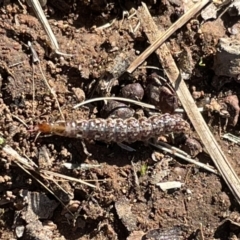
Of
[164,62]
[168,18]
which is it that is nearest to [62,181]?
[164,62]

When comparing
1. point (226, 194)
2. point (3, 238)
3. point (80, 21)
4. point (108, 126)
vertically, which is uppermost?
point (80, 21)

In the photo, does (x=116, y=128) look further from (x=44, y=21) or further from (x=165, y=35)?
(x=44, y=21)

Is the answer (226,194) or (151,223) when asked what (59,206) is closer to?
(151,223)

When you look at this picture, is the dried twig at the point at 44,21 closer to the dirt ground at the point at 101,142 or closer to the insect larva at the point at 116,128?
the dirt ground at the point at 101,142

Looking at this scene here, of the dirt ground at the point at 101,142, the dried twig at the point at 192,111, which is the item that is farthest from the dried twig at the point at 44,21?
the dried twig at the point at 192,111

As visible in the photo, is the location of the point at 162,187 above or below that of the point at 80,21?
below

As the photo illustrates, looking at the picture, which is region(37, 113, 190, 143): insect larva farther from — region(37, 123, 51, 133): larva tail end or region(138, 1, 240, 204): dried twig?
region(138, 1, 240, 204): dried twig
